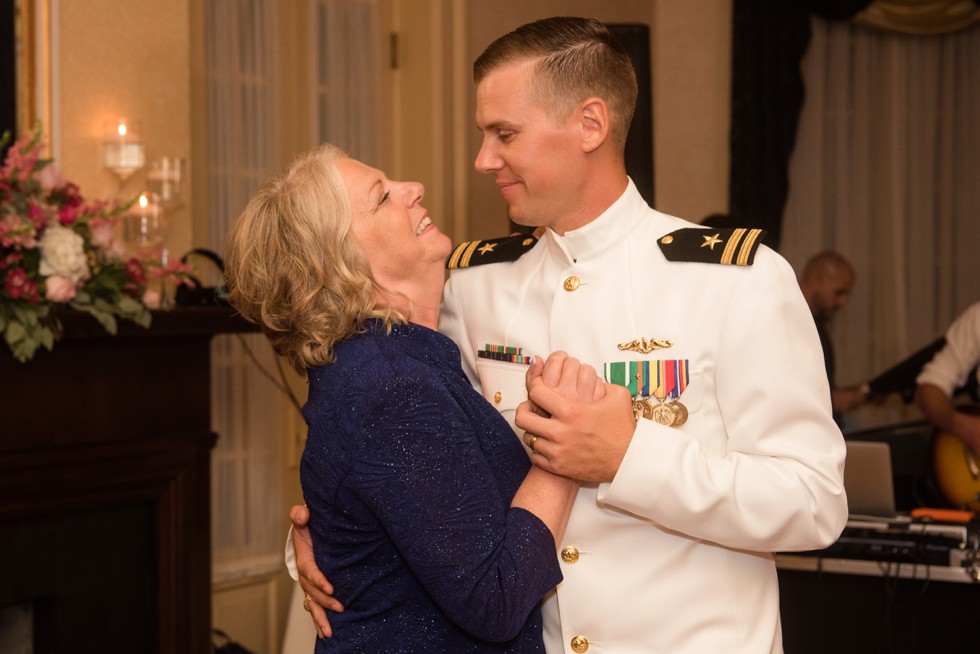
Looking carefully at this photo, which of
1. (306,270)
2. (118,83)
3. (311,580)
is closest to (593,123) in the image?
(306,270)

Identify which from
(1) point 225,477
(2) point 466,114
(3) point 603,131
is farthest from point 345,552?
(2) point 466,114

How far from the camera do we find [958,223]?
5535 millimetres

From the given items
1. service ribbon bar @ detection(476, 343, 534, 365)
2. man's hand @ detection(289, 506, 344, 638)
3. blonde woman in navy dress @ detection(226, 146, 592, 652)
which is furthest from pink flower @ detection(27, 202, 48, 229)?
service ribbon bar @ detection(476, 343, 534, 365)

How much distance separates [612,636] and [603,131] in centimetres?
78

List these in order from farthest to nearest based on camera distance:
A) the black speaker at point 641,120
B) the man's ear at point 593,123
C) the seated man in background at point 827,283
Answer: the seated man in background at point 827,283 < the black speaker at point 641,120 < the man's ear at point 593,123

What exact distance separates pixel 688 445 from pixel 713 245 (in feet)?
1.04

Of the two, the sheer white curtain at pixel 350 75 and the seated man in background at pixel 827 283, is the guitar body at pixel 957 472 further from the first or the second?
the sheer white curtain at pixel 350 75

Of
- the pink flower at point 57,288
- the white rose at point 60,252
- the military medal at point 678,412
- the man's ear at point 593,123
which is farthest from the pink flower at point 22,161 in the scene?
the military medal at point 678,412

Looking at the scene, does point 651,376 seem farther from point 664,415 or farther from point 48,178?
point 48,178

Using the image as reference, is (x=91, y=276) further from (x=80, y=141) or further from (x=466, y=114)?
(x=466, y=114)

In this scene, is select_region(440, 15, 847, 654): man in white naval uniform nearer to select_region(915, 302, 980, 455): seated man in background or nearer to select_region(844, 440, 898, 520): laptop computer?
select_region(844, 440, 898, 520): laptop computer

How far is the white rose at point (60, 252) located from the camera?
2.46 meters

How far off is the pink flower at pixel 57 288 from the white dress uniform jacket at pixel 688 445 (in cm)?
124

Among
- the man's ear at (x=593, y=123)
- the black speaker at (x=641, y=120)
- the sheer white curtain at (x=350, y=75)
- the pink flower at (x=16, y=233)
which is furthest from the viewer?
the sheer white curtain at (x=350, y=75)
